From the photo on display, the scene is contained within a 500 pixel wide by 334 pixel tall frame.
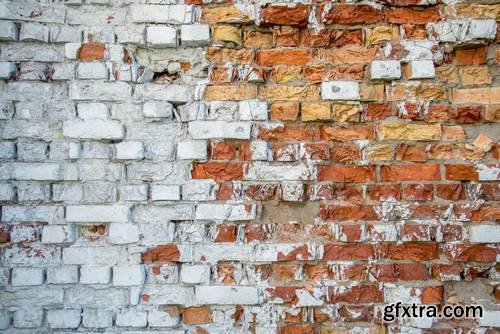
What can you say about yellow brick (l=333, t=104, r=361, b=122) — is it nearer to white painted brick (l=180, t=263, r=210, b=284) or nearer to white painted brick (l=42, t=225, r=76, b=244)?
white painted brick (l=180, t=263, r=210, b=284)

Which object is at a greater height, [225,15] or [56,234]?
[225,15]

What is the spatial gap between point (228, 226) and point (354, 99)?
27.2 inches

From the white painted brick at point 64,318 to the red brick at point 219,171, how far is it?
2.26ft

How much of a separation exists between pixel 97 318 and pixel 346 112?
4.07 feet

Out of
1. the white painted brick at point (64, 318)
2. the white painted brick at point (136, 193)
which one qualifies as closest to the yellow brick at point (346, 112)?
the white painted brick at point (136, 193)

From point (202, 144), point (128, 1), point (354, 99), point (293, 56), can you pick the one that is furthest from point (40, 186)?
point (354, 99)

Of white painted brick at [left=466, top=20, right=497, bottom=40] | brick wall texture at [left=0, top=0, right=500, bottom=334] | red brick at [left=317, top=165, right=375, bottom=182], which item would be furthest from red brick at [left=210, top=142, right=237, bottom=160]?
white painted brick at [left=466, top=20, right=497, bottom=40]

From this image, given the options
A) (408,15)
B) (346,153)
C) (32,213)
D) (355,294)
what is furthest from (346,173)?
(32,213)

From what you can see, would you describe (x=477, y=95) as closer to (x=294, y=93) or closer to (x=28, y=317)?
(x=294, y=93)

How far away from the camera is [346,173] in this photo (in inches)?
60.0

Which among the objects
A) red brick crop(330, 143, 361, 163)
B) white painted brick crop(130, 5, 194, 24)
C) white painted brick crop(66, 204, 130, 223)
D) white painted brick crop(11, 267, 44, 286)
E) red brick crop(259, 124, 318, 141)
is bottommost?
white painted brick crop(11, 267, 44, 286)

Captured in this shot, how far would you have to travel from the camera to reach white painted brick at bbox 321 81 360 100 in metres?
1.53

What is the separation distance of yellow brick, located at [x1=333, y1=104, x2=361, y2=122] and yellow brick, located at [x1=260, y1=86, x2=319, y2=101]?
0.09 metres

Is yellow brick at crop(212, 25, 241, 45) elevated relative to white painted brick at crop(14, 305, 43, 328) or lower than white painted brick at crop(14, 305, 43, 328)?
elevated
